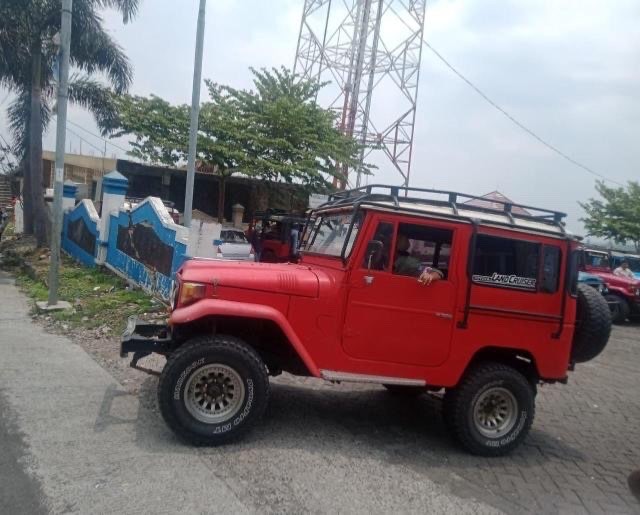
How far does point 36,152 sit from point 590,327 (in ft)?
55.2

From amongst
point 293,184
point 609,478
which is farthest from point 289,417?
point 293,184

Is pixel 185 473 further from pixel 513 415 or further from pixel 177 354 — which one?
pixel 513 415

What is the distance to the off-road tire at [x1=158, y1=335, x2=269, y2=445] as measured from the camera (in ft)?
15.1

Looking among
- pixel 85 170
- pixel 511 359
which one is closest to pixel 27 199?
pixel 85 170

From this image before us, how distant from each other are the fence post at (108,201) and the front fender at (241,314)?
30.6 feet

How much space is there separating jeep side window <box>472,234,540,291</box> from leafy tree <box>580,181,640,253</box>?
22821 millimetres

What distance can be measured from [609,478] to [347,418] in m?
2.32

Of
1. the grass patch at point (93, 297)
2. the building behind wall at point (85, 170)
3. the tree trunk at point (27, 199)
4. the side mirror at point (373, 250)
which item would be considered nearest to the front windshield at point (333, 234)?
the side mirror at point (373, 250)

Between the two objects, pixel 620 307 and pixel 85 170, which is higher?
pixel 85 170

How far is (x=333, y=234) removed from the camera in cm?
547

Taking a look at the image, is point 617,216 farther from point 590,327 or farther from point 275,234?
point 590,327

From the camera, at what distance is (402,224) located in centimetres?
495

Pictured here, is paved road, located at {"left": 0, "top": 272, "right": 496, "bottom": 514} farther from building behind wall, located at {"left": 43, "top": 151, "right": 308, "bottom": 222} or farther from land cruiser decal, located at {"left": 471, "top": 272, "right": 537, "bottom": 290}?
building behind wall, located at {"left": 43, "top": 151, "right": 308, "bottom": 222}

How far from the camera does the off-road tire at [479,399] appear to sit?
5.13 metres
